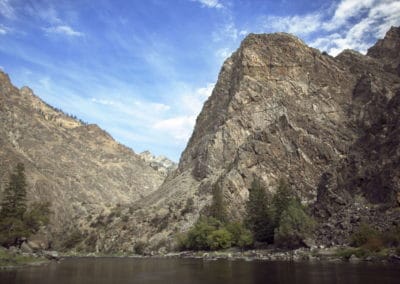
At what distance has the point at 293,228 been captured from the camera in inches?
2987

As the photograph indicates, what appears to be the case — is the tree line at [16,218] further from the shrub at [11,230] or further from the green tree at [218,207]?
the green tree at [218,207]

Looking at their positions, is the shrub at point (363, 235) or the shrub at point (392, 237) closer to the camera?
the shrub at point (392, 237)

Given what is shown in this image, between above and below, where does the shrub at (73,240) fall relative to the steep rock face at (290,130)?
below

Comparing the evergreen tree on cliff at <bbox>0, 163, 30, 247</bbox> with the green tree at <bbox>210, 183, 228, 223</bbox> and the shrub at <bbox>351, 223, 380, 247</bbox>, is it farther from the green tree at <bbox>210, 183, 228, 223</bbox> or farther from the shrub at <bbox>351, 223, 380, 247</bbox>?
the shrub at <bbox>351, 223, 380, 247</bbox>

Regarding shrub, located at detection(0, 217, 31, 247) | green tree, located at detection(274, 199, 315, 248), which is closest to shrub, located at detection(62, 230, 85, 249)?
shrub, located at detection(0, 217, 31, 247)

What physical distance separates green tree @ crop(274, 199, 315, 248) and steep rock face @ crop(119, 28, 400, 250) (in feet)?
19.7

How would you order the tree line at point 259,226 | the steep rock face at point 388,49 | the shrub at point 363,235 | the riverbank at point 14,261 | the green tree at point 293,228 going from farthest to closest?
the steep rock face at point 388,49 < the tree line at point 259,226 < the green tree at point 293,228 < the shrub at point 363,235 < the riverbank at point 14,261

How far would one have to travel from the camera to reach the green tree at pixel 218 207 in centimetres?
10731

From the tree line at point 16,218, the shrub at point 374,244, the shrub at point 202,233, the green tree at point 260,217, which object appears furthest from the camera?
the shrub at point 202,233

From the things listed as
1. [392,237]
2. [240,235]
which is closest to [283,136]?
[240,235]

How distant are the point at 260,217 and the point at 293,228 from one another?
52.8ft

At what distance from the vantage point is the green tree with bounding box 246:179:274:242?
290ft

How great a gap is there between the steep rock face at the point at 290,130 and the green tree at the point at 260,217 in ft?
37.1

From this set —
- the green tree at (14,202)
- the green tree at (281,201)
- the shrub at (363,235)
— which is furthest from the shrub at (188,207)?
the shrub at (363,235)
